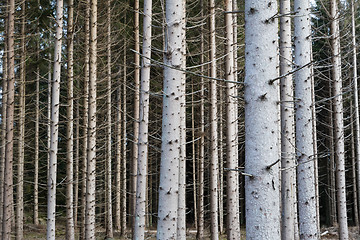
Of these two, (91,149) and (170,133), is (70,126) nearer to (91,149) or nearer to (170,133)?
(91,149)

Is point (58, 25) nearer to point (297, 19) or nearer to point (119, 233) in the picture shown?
point (297, 19)

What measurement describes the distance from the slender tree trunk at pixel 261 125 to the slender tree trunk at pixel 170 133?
1.89 metres

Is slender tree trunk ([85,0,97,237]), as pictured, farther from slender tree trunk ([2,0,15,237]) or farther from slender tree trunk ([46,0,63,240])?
slender tree trunk ([2,0,15,237])

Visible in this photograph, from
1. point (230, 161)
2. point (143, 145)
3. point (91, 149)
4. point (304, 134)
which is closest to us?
point (304, 134)

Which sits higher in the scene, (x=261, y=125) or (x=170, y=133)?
(x=170, y=133)

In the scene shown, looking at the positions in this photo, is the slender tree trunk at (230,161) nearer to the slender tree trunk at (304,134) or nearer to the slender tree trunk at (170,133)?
the slender tree trunk at (304,134)

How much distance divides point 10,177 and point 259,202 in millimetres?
7949

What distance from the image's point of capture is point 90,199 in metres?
9.30

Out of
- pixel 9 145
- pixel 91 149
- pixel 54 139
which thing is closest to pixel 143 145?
pixel 54 139

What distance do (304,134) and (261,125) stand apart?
330 cm

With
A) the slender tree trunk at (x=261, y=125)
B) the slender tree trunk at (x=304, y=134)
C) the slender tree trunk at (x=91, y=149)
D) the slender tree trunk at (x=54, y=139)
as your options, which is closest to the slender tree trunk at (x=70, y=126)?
the slender tree trunk at (x=91, y=149)

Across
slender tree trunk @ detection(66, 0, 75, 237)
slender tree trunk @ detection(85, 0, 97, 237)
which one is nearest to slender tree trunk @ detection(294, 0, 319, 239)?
slender tree trunk @ detection(85, 0, 97, 237)

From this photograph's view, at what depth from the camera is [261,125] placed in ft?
10.4

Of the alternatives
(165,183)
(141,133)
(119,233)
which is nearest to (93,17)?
(141,133)
